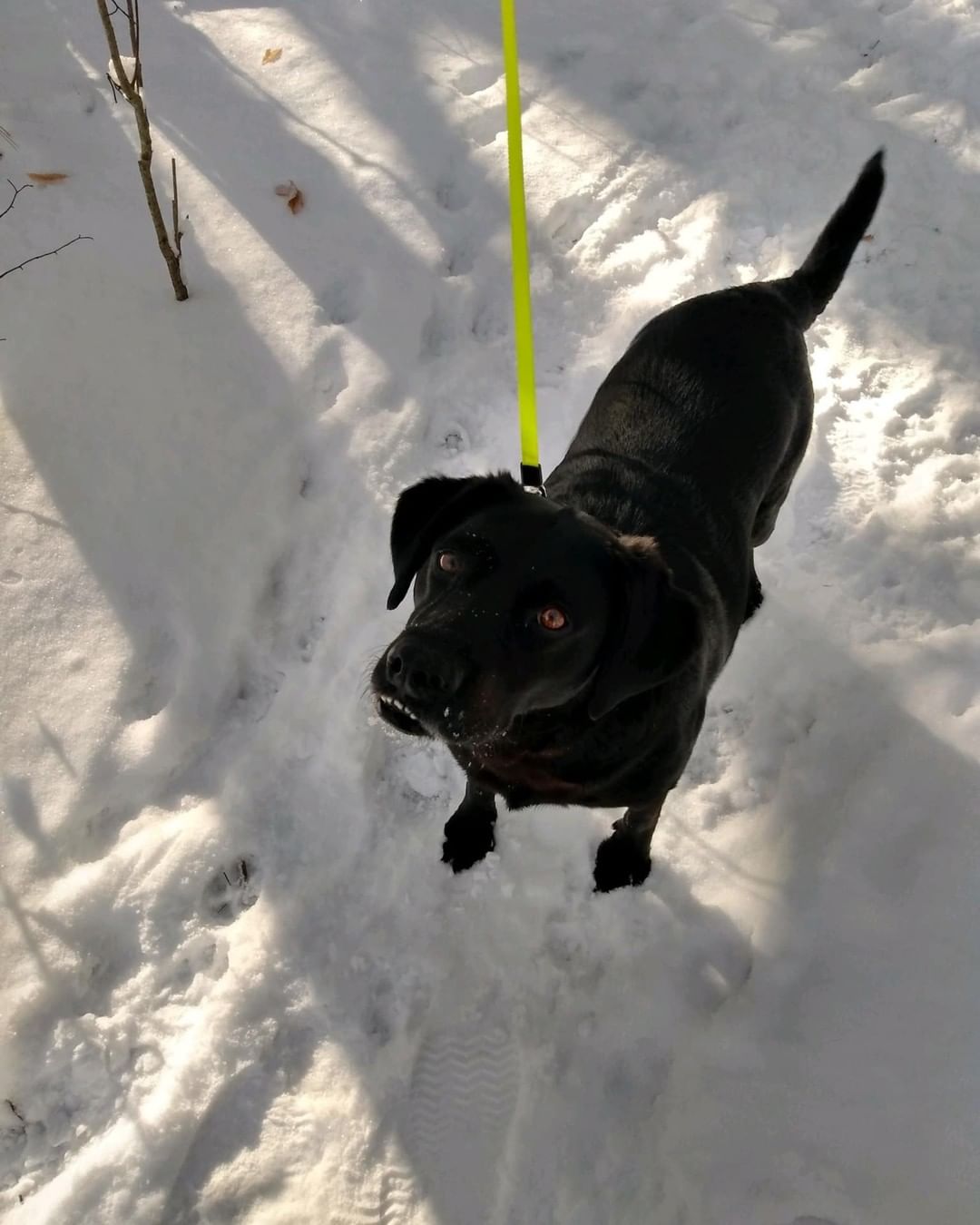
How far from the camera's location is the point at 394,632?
292 centimetres

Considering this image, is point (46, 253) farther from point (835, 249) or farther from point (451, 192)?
point (835, 249)

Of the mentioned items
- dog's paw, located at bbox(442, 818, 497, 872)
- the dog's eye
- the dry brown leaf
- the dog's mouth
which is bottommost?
dog's paw, located at bbox(442, 818, 497, 872)

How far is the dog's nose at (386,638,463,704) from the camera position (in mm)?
1609

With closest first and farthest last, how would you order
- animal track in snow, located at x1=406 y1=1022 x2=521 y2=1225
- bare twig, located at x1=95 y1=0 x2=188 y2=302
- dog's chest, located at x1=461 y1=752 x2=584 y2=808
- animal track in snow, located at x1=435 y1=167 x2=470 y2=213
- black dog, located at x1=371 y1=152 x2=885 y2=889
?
black dog, located at x1=371 y1=152 x2=885 y2=889 → dog's chest, located at x1=461 y1=752 x2=584 y2=808 → animal track in snow, located at x1=406 y1=1022 x2=521 y2=1225 → bare twig, located at x1=95 y1=0 x2=188 y2=302 → animal track in snow, located at x1=435 y1=167 x2=470 y2=213

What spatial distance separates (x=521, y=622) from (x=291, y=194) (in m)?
3.04

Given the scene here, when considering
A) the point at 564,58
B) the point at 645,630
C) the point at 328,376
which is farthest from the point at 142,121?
the point at 645,630

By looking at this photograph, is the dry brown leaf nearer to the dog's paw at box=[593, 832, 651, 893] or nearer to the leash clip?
the leash clip

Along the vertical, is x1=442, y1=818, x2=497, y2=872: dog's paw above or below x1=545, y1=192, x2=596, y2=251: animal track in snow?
below

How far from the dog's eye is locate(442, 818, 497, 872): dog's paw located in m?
1.08

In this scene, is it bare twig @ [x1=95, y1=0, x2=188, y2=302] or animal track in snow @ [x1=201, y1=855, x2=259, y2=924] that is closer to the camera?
animal track in snow @ [x1=201, y1=855, x2=259, y2=924]

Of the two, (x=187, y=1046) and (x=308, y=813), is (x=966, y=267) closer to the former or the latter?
(x=308, y=813)

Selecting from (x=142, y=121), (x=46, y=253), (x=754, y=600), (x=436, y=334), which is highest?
(x=142, y=121)

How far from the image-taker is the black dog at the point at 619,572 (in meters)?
1.73

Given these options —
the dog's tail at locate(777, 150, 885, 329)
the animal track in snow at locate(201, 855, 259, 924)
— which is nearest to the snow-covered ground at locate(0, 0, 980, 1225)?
the animal track in snow at locate(201, 855, 259, 924)
